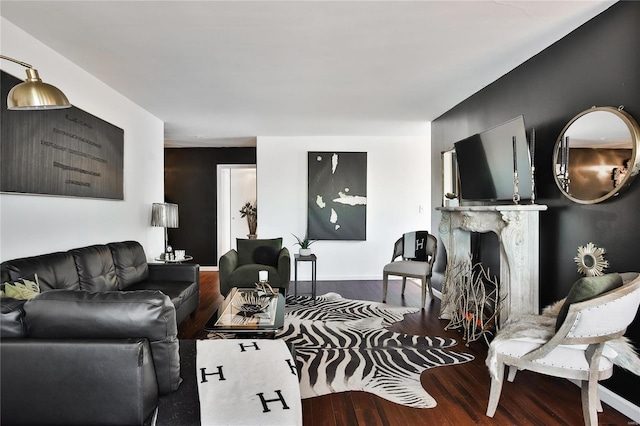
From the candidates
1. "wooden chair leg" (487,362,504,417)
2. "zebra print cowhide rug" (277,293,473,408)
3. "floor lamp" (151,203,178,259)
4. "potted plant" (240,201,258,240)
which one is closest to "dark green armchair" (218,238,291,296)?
"zebra print cowhide rug" (277,293,473,408)

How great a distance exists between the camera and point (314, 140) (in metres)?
6.57

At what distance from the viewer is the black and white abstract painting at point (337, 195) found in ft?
21.3

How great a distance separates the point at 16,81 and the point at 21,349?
82.7 inches

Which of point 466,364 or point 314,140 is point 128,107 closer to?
point 314,140

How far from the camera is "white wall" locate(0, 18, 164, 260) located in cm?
258

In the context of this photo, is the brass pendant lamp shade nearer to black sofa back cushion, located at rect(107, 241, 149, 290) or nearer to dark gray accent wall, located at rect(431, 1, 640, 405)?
Result: black sofa back cushion, located at rect(107, 241, 149, 290)

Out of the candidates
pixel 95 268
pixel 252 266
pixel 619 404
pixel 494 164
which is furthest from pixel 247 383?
pixel 252 266

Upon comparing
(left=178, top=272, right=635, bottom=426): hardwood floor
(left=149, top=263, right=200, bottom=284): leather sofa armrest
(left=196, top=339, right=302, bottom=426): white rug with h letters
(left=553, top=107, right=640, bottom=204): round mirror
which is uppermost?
(left=553, top=107, right=640, bottom=204): round mirror

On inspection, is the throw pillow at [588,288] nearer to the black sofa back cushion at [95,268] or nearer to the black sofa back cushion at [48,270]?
the black sofa back cushion at [48,270]

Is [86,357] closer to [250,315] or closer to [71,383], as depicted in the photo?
[71,383]

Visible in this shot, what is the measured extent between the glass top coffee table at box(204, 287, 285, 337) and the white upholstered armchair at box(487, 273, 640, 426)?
1504 millimetres

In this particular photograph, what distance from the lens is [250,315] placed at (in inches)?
117

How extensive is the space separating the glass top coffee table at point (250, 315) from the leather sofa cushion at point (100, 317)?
4.02 ft

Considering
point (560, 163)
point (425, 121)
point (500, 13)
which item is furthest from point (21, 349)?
point (425, 121)
